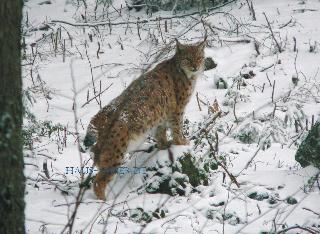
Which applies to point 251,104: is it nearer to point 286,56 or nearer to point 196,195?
point 286,56

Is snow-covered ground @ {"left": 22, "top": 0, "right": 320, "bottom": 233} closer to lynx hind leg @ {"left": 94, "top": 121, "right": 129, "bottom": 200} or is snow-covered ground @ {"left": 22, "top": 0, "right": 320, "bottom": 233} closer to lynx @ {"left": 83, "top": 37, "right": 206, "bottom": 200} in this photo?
lynx hind leg @ {"left": 94, "top": 121, "right": 129, "bottom": 200}

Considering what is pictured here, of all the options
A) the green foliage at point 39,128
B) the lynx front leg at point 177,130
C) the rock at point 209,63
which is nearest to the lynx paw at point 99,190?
the lynx front leg at point 177,130

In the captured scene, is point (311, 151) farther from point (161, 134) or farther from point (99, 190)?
point (99, 190)

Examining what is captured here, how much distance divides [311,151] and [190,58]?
1.99 m

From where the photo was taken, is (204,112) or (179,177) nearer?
(179,177)

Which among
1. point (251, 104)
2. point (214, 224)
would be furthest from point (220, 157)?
point (251, 104)

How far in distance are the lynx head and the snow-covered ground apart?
28 cm

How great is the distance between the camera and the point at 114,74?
30.0 feet

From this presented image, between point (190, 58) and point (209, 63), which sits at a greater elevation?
point (190, 58)

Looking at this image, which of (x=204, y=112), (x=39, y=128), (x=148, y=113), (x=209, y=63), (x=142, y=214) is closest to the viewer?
(x=142, y=214)

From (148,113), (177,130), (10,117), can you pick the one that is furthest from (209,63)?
(10,117)

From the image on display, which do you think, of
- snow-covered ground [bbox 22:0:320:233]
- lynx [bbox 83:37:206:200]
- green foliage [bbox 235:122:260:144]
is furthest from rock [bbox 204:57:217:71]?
green foliage [bbox 235:122:260:144]

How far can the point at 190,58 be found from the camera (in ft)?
21.2

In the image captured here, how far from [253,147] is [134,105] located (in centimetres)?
161
